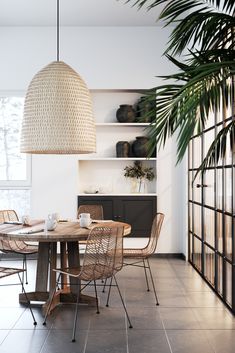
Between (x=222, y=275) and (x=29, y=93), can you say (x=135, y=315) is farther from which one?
(x=29, y=93)

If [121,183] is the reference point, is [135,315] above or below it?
below

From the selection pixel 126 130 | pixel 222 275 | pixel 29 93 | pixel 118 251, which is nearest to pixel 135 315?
pixel 118 251

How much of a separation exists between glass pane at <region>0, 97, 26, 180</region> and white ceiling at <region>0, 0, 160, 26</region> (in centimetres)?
115

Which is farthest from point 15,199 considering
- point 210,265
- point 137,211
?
point 210,265

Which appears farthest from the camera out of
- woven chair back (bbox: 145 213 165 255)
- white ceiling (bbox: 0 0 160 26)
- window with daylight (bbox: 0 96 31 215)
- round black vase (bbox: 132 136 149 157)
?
window with daylight (bbox: 0 96 31 215)

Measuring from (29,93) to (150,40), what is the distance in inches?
124

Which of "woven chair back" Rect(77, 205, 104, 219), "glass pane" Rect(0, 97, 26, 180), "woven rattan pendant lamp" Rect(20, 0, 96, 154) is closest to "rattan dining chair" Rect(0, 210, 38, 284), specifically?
"woven chair back" Rect(77, 205, 104, 219)

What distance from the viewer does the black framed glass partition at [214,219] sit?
13.4 feet

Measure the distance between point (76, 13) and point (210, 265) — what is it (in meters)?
3.75

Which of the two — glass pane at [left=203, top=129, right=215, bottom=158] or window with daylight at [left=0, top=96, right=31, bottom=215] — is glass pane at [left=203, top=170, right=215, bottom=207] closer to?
glass pane at [left=203, top=129, right=215, bottom=158]

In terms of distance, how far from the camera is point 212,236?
16.0 feet

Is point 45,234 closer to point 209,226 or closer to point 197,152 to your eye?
point 209,226

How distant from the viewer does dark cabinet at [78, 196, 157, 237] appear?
679 centimetres

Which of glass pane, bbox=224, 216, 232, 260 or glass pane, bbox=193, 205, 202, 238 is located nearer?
glass pane, bbox=224, 216, 232, 260
